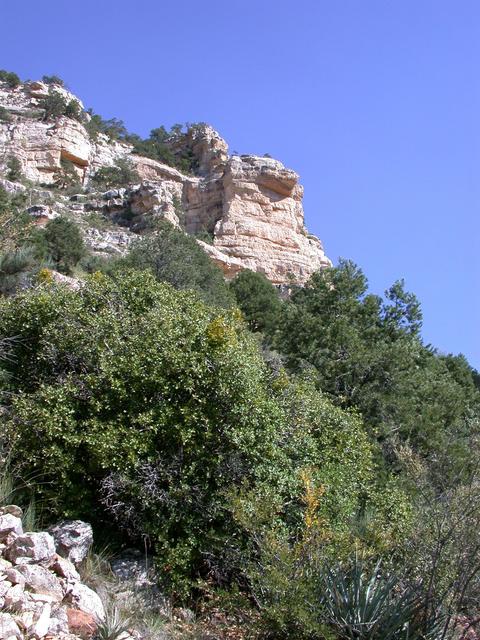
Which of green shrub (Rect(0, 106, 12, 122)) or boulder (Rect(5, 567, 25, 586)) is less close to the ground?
green shrub (Rect(0, 106, 12, 122))

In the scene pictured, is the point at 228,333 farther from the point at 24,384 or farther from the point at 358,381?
the point at 358,381

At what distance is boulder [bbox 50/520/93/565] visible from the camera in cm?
720

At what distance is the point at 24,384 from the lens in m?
9.23

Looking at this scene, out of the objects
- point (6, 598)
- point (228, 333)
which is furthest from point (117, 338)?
point (6, 598)

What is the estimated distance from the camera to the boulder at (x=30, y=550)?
6.42 meters

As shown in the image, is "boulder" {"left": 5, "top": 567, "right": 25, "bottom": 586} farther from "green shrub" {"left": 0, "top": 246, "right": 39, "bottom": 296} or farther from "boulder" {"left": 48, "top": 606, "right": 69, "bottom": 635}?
"green shrub" {"left": 0, "top": 246, "right": 39, "bottom": 296}

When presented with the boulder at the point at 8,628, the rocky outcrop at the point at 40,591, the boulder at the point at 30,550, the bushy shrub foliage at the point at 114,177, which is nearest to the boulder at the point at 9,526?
the rocky outcrop at the point at 40,591

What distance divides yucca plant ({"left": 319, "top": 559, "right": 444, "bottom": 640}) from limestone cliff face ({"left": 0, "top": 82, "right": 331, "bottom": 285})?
3752cm

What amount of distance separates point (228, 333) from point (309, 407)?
154 centimetres

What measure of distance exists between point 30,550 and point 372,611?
320 centimetres

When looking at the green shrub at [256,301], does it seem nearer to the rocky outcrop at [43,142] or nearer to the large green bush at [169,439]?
the large green bush at [169,439]

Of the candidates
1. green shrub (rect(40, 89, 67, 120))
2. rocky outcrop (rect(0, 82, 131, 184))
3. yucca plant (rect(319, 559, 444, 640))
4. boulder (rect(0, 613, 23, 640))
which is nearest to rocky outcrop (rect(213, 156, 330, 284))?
rocky outcrop (rect(0, 82, 131, 184))

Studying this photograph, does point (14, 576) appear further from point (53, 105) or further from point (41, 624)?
point (53, 105)

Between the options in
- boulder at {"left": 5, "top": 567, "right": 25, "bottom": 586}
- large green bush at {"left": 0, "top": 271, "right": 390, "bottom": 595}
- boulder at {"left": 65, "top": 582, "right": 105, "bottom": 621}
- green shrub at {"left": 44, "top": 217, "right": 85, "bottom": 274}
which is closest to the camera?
boulder at {"left": 5, "top": 567, "right": 25, "bottom": 586}
